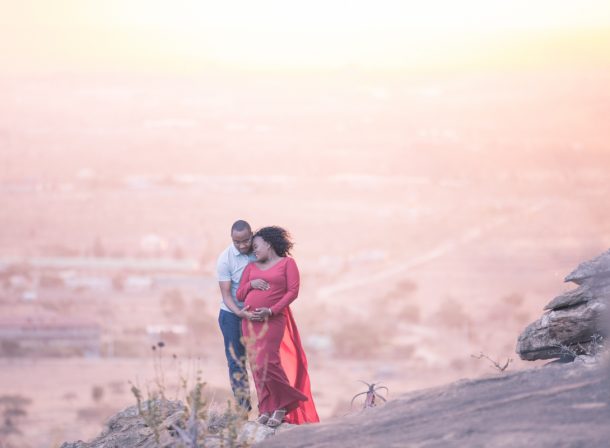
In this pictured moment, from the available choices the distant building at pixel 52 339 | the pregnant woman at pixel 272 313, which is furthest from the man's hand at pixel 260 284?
the distant building at pixel 52 339

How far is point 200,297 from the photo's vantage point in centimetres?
4862

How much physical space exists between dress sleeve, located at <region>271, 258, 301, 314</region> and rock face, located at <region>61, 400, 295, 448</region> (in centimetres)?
85

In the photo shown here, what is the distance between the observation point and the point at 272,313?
7.12 metres

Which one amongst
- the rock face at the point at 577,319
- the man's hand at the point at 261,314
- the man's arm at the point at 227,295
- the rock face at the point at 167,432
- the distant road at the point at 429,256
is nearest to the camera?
the rock face at the point at 167,432

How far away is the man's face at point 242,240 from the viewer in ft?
23.4

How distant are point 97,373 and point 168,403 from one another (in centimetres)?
3266

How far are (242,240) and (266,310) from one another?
0.53m

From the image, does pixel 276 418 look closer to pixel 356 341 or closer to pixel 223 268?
pixel 223 268

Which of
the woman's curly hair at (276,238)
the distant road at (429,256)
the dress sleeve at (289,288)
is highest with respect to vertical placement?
the distant road at (429,256)

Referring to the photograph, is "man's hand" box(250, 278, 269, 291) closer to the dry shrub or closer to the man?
the man

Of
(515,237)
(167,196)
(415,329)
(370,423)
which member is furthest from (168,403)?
(167,196)

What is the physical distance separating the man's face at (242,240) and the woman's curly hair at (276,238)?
0.06 metres

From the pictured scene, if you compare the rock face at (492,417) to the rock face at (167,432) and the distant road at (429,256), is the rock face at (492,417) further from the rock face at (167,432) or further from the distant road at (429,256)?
the distant road at (429,256)

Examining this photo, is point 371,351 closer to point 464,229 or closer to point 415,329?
point 415,329
